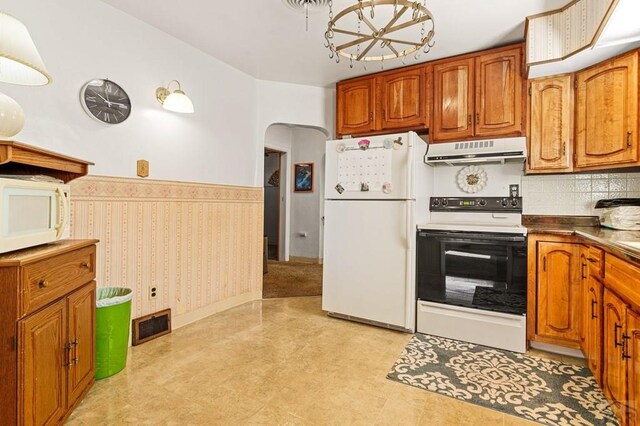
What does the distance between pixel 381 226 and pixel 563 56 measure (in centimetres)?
169

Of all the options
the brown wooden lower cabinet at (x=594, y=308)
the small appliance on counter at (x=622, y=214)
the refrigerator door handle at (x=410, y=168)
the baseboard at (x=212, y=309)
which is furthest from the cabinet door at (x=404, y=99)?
the baseboard at (x=212, y=309)

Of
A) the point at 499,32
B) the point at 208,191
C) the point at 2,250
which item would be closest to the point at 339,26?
the point at 499,32

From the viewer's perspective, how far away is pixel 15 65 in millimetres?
1342

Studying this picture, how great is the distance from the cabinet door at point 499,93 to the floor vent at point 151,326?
9.61ft

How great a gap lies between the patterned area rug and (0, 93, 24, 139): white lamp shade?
7.25 ft

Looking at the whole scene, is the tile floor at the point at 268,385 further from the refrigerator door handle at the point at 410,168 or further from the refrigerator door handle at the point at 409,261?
the refrigerator door handle at the point at 410,168

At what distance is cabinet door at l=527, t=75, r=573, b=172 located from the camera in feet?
7.73

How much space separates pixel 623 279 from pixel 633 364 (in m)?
0.35

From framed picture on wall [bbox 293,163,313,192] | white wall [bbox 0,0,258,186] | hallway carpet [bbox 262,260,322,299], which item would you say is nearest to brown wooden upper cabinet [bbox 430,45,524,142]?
white wall [bbox 0,0,258,186]

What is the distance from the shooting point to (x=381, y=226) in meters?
2.65

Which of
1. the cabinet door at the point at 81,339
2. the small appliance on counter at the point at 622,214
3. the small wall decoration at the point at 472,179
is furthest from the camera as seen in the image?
the small wall decoration at the point at 472,179

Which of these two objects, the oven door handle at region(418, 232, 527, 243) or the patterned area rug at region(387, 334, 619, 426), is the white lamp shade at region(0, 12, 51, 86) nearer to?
the patterned area rug at region(387, 334, 619, 426)

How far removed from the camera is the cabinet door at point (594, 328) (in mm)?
1720

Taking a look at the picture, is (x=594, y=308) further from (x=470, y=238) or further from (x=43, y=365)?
(x=43, y=365)
